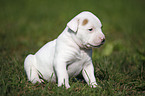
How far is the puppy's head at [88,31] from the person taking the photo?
2648 mm

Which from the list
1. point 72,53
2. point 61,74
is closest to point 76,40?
point 72,53

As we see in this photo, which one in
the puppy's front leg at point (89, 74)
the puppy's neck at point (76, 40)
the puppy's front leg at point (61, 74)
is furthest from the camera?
the puppy's front leg at point (89, 74)

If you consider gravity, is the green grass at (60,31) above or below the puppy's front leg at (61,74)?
below

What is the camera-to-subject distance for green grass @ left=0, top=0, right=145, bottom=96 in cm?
271

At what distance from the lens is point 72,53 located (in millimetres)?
2713

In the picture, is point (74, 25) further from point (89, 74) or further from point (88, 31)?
point (89, 74)

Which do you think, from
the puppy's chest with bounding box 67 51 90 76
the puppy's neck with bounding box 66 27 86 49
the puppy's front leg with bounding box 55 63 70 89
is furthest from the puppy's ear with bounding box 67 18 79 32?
the puppy's front leg with bounding box 55 63 70 89

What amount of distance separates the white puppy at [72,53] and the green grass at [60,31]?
17 cm

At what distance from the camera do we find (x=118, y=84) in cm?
301

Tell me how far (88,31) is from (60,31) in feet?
13.5

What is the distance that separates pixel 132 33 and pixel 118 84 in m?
4.06

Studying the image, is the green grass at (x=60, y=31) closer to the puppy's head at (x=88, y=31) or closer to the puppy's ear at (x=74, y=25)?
the puppy's head at (x=88, y=31)

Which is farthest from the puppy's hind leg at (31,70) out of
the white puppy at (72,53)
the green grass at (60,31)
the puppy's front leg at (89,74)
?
the puppy's front leg at (89,74)

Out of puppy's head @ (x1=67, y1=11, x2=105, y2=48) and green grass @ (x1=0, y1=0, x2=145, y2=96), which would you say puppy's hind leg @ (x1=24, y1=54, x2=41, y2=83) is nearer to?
green grass @ (x1=0, y1=0, x2=145, y2=96)
